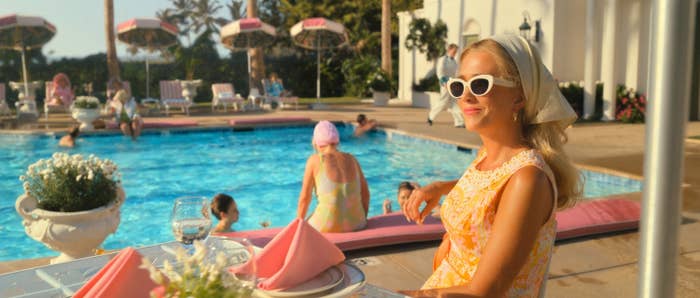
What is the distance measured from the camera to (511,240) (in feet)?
4.93

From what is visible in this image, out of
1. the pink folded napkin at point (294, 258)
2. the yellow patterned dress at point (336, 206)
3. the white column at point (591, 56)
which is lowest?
the yellow patterned dress at point (336, 206)

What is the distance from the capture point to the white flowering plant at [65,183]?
144 inches

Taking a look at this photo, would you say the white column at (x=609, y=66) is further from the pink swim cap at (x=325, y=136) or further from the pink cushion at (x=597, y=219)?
the pink swim cap at (x=325, y=136)

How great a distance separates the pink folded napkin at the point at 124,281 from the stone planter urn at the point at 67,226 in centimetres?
260

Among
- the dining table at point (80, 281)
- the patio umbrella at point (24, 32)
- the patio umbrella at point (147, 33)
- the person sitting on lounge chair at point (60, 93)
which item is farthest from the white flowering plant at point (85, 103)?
the dining table at point (80, 281)

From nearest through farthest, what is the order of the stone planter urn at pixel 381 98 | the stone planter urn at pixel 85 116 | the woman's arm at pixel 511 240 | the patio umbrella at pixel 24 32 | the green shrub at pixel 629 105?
the woman's arm at pixel 511 240
the green shrub at pixel 629 105
the stone planter urn at pixel 85 116
the patio umbrella at pixel 24 32
the stone planter urn at pixel 381 98

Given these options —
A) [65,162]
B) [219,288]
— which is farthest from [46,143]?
[219,288]

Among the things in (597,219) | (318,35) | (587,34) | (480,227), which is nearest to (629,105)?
(587,34)

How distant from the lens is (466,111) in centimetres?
171

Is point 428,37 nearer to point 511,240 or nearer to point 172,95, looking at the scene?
point 172,95

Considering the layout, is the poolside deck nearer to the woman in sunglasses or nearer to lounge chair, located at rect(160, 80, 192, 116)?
the woman in sunglasses

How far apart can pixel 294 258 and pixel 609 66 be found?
12641mm

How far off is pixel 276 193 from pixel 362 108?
409 inches

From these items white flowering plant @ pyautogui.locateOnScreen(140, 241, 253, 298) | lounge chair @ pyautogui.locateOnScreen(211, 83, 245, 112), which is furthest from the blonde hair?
lounge chair @ pyautogui.locateOnScreen(211, 83, 245, 112)
